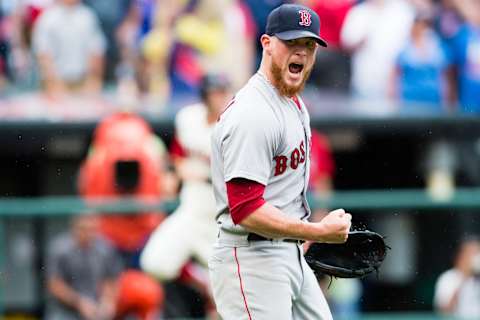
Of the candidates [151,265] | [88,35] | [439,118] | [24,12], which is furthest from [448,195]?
[24,12]

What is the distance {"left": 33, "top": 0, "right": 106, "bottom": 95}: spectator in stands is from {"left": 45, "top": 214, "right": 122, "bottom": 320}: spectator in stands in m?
2.15

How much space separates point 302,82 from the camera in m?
4.88

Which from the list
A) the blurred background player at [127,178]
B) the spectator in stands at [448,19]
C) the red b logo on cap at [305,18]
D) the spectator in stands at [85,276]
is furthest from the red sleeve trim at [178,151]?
the red b logo on cap at [305,18]

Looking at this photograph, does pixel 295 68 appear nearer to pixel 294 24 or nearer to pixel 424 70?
pixel 294 24

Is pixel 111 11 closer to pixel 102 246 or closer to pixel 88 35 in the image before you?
pixel 88 35

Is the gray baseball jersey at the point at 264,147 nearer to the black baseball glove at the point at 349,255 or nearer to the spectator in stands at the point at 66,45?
the black baseball glove at the point at 349,255

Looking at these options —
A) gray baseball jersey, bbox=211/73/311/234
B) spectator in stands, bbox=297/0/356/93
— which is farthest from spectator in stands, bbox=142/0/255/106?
gray baseball jersey, bbox=211/73/311/234

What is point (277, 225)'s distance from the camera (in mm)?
4711

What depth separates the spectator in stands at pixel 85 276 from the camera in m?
8.66

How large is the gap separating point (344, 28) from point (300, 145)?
6.03 m

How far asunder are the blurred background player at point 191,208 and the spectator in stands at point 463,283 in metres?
2.02

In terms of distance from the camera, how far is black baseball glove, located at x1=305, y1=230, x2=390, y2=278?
17.3ft

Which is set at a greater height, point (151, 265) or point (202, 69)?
point (202, 69)

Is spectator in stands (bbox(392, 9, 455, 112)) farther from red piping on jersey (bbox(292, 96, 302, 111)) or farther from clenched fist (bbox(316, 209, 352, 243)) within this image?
clenched fist (bbox(316, 209, 352, 243))
